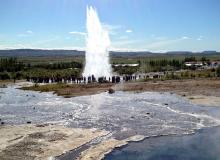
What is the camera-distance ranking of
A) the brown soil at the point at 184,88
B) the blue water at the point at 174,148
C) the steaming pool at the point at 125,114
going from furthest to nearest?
the brown soil at the point at 184,88 < the steaming pool at the point at 125,114 < the blue water at the point at 174,148

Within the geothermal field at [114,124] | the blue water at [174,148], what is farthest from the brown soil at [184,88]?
the blue water at [174,148]

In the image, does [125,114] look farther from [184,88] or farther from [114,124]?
[184,88]

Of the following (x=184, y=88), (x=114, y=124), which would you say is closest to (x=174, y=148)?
(x=114, y=124)

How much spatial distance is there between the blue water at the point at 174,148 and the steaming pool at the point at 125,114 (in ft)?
0.19

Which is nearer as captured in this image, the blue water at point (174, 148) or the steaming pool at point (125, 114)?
the blue water at point (174, 148)

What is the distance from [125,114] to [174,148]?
12.9 m

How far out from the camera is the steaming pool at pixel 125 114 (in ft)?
94.4

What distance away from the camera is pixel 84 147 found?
2455cm

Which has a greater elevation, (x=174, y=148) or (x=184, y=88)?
(x=184, y=88)

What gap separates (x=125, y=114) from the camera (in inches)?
1446

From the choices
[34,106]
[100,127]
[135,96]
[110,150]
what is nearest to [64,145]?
[110,150]

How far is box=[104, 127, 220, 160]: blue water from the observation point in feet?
72.5

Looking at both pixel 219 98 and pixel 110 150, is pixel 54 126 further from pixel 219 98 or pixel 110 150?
pixel 219 98

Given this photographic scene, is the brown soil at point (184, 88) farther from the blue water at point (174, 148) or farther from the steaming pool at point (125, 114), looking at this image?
the blue water at point (174, 148)
